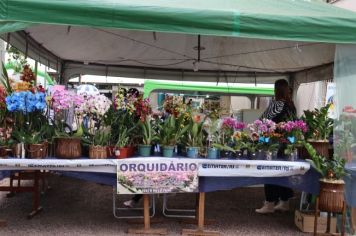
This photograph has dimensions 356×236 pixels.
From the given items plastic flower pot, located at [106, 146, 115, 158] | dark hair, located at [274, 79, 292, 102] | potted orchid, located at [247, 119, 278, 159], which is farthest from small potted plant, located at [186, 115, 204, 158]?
dark hair, located at [274, 79, 292, 102]

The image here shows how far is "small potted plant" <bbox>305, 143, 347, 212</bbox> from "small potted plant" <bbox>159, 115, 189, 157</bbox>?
4.27 ft

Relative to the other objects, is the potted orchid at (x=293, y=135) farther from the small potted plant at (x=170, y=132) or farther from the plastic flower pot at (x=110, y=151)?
the plastic flower pot at (x=110, y=151)

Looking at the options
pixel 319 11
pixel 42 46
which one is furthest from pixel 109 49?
pixel 319 11

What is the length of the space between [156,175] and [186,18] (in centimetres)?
153

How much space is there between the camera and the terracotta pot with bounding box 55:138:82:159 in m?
3.77

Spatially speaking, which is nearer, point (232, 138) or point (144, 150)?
point (144, 150)

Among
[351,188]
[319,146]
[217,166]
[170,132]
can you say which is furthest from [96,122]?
[351,188]

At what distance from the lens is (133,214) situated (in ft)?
15.4

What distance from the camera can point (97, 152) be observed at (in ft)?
12.6

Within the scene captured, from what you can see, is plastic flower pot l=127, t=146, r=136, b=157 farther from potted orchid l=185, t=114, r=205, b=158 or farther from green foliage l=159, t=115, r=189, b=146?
potted orchid l=185, t=114, r=205, b=158

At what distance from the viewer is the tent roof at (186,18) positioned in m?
3.55

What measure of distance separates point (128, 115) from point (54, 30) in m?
2.28

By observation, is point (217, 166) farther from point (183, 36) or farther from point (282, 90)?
point (183, 36)

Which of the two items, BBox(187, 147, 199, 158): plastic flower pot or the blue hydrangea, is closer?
the blue hydrangea
